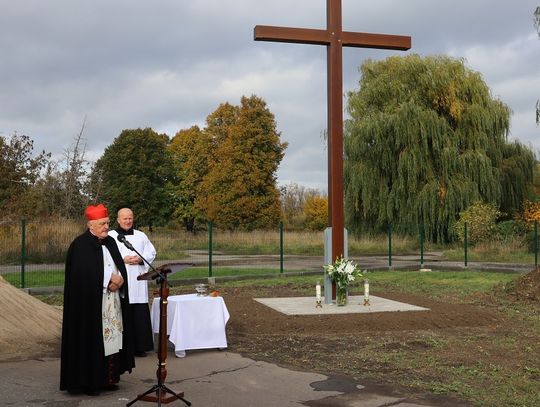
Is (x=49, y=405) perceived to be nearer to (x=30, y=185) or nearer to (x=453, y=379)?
(x=453, y=379)

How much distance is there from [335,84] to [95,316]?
24.0ft

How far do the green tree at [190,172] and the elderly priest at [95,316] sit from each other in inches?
1993

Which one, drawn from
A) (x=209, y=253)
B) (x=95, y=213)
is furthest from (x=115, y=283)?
(x=209, y=253)

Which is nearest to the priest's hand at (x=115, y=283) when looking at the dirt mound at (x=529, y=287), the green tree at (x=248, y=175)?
the dirt mound at (x=529, y=287)

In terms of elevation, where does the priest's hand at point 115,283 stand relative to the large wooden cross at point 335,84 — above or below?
below

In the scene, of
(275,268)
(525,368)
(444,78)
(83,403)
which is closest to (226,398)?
(83,403)

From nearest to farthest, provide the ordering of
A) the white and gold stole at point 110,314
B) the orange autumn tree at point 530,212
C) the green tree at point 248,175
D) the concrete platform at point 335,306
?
the white and gold stole at point 110,314 < the concrete platform at point 335,306 < the orange autumn tree at point 530,212 < the green tree at point 248,175

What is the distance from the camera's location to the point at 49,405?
588 centimetres

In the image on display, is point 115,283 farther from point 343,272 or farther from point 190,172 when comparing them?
point 190,172

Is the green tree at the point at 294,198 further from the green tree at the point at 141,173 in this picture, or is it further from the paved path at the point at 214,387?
the paved path at the point at 214,387

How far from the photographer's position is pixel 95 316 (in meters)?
6.27

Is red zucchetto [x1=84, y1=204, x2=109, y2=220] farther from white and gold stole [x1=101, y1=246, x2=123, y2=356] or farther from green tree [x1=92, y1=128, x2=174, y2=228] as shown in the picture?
green tree [x1=92, y1=128, x2=174, y2=228]

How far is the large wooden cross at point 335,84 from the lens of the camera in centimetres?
1209

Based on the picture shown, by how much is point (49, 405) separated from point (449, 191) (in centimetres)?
2814
